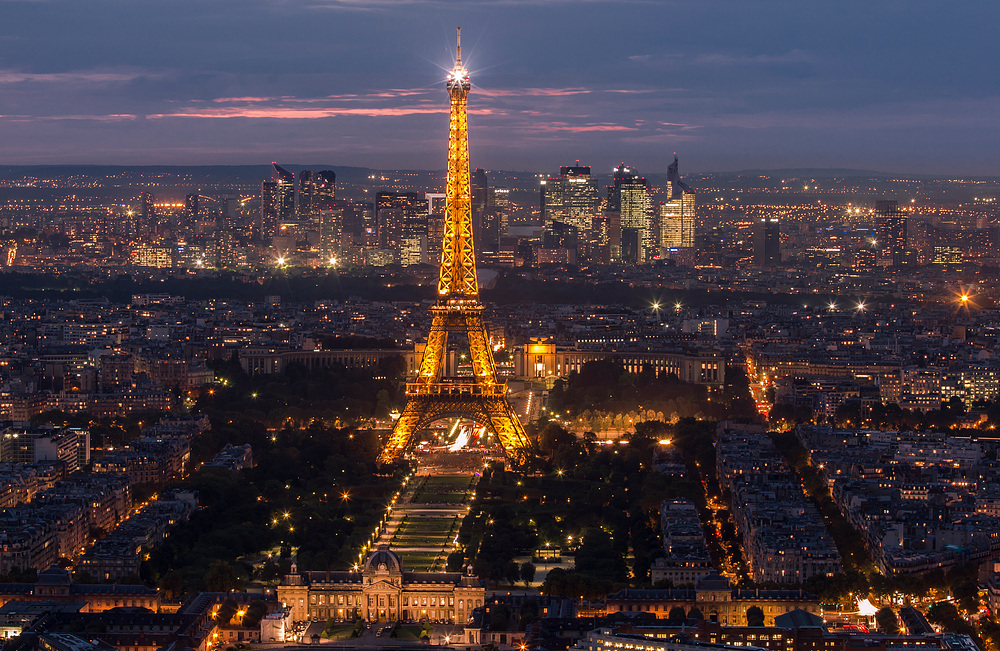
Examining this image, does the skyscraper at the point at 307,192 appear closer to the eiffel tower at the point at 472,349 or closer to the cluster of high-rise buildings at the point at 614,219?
the cluster of high-rise buildings at the point at 614,219

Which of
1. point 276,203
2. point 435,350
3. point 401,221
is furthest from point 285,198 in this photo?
point 435,350

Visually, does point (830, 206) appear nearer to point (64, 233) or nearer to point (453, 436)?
point (64, 233)

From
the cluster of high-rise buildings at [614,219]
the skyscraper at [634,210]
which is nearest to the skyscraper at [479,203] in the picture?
the cluster of high-rise buildings at [614,219]

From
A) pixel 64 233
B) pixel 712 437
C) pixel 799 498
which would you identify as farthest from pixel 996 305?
pixel 64 233

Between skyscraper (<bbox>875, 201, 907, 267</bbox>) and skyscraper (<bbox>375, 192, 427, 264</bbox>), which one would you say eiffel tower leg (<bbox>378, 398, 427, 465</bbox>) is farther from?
skyscraper (<bbox>375, 192, 427, 264</bbox>)

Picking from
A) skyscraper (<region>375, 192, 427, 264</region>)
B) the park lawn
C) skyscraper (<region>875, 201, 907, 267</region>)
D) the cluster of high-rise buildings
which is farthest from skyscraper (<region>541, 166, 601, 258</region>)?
the park lawn

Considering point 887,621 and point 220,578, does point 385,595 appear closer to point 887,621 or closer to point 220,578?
point 220,578

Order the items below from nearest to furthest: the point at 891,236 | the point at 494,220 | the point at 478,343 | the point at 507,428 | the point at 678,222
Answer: the point at 507,428 → the point at 478,343 → the point at 494,220 → the point at 891,236 → the point at 678,222
